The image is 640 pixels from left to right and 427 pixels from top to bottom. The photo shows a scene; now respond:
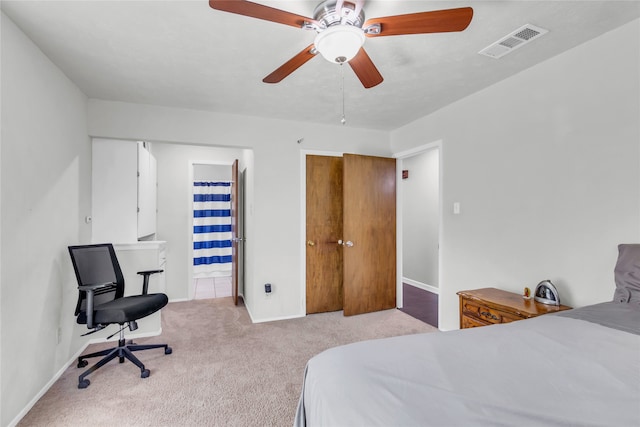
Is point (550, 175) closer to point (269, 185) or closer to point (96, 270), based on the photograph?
point (269, 185)

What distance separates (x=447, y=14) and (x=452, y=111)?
2.08 m

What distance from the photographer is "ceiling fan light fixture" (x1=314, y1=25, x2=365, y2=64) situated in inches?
60.2

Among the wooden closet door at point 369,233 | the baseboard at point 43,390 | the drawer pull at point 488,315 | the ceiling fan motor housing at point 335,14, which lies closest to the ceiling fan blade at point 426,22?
the ceiling fan motor housing at point 335,14

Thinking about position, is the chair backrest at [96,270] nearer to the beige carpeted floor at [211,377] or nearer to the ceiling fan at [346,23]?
the beige carpeted floor at [211,377]

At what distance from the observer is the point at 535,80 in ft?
8.00

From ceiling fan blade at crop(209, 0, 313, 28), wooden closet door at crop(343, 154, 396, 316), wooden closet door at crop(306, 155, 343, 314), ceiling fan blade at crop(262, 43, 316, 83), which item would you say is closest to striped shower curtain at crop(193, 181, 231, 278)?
wooden closet door at crop(306, 155, 343, 314)

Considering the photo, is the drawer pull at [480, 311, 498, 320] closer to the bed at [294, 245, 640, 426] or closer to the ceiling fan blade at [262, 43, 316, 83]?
the bed at [294, 245, 640, 426]

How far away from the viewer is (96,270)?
270 centimetres

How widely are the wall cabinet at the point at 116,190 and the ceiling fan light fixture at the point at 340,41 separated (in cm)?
283

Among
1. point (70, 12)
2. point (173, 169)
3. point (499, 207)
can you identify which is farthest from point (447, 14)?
point (173, 169)

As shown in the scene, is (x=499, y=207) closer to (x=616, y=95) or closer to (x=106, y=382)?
(x=616, y=95)

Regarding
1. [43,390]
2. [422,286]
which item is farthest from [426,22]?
[422,286]

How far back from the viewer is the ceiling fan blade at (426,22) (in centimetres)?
135

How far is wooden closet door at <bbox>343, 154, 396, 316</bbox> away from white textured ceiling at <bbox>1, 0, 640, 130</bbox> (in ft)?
3.04
